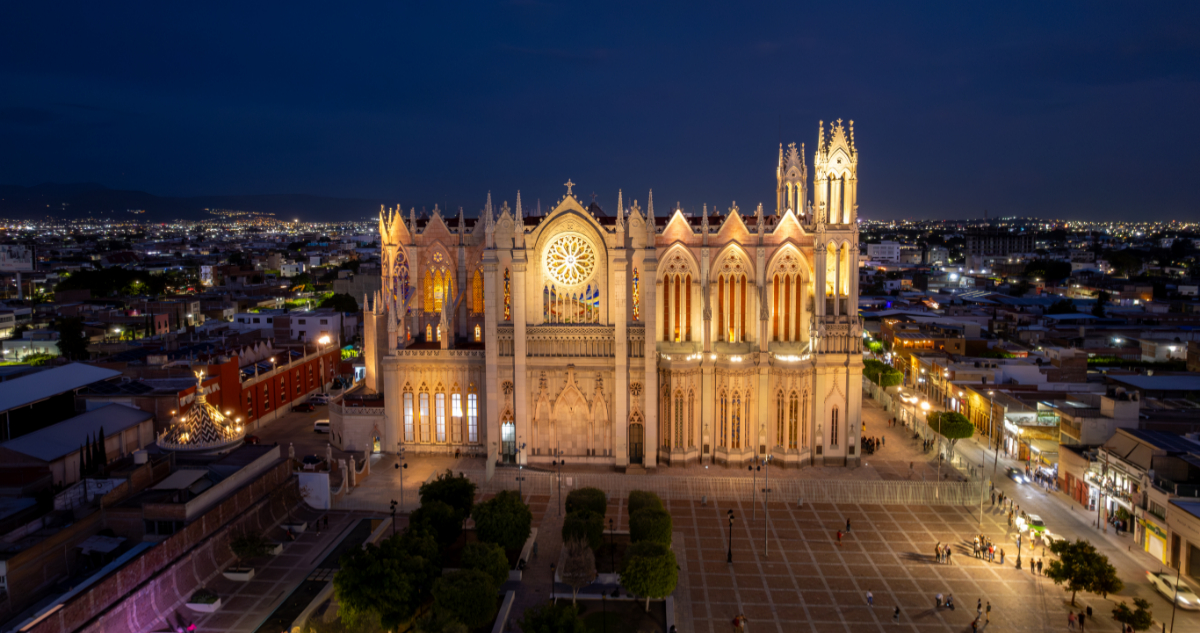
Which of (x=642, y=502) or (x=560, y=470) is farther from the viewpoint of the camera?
(x=560, y=470)

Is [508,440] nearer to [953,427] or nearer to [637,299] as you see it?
[637,299]

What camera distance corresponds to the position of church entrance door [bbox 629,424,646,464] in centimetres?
4950

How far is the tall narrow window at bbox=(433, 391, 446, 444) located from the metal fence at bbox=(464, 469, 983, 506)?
4990 mm

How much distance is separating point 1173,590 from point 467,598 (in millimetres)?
30044

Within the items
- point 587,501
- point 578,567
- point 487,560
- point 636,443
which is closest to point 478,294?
point 636,443

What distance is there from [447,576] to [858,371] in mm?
30482

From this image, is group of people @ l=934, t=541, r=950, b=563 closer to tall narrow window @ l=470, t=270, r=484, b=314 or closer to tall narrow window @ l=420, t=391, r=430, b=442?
tall narrow window @ l=420, t=391, r=430, b=442

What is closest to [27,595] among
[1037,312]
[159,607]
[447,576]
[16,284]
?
[159,607]

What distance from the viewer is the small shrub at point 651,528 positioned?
34.0m

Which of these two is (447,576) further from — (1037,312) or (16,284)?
(16,284)

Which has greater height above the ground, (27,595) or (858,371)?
(858,371)

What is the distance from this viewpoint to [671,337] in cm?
5069

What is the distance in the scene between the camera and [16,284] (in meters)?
127

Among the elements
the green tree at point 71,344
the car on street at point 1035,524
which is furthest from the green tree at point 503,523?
the green tree at point 71,344
